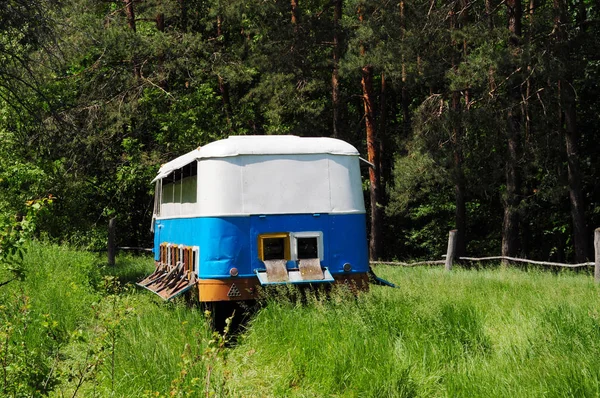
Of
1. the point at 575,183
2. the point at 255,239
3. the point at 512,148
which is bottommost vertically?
the point at 255,239

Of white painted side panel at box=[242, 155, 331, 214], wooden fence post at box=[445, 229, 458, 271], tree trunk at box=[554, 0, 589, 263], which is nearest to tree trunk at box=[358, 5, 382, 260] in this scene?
tree trunk at box=[554, 0, 589, 263]

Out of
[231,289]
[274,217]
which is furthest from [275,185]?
[231,289]

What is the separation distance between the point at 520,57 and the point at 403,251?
18302 mm

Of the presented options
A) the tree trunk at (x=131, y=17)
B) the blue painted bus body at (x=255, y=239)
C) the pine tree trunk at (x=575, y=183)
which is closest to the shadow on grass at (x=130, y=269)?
the tree trunk at (x=131, y=17)

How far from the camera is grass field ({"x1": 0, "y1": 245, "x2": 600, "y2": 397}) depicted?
21.2 feet

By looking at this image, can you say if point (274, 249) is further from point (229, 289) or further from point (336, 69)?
point (336, 69)

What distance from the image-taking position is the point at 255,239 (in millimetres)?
11859

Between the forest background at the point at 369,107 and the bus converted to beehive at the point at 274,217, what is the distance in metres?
7.77

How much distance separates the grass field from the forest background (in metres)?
9.76

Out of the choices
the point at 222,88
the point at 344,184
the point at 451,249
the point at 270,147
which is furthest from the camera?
the point at 222,88

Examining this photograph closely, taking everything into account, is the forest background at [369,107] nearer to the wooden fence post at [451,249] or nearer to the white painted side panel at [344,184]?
the wooden fence post at [451,249]

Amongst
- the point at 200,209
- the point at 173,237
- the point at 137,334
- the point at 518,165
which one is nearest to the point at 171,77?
the point at 518,165

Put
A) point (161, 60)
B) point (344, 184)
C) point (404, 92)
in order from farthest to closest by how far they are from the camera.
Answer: point (404, 92) < point (161, 60) < point (344, 184)

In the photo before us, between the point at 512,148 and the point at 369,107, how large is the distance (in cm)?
692
